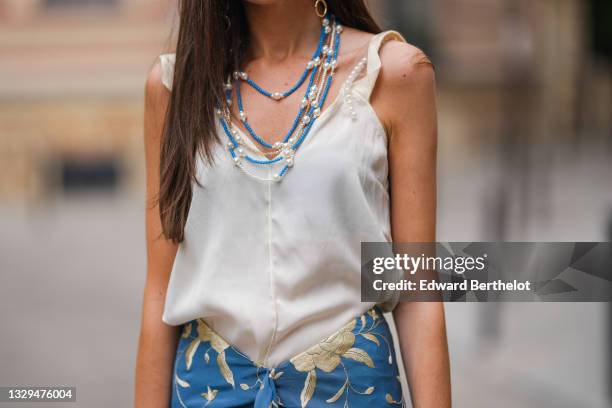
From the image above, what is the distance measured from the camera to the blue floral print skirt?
2.04 meters

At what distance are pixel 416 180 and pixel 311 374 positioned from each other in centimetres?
46

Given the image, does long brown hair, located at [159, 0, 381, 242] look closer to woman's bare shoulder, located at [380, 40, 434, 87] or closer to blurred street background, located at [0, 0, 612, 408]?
blurred street background, located at [0, 0, 612, 408]

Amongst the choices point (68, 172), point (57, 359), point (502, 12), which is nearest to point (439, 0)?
point (502, 12)

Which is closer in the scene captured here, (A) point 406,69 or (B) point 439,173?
(A) point 406,69

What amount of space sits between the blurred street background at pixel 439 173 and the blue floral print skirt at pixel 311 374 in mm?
844

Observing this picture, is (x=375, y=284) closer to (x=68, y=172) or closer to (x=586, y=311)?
(x=586, y=311)

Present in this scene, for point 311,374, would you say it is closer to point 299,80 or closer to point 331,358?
point 331,358

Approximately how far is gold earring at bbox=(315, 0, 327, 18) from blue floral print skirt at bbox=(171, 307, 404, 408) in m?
0.68

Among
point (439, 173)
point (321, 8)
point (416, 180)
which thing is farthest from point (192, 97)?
point (439, 173)

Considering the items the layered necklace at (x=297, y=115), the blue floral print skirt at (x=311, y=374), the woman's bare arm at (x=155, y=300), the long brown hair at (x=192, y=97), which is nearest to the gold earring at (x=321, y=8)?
the layered necklace at (x=297, y=115)

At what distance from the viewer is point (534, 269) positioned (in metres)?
2.67

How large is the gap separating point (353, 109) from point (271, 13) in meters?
0.34

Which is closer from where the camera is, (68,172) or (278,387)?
(278,387)

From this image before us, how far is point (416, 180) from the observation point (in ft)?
6.82
